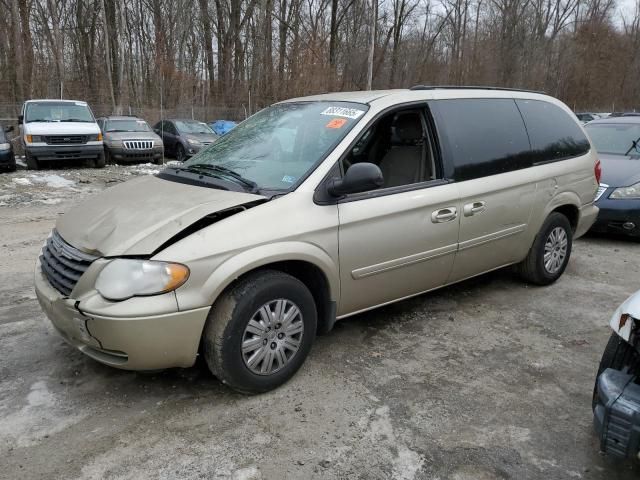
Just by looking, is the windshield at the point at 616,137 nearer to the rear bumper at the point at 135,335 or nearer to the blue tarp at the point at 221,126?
the rear bumper at the point at 135,335

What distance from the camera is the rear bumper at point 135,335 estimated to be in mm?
2746

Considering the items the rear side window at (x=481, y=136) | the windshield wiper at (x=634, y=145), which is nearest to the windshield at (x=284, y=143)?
the rear side window at (x=481, y=136)

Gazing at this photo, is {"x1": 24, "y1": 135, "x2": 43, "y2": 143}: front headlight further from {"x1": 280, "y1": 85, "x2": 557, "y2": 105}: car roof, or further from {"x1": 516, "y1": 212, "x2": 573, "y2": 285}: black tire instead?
{"x1": 516, "y1": 212, "x2": 573, "y2": 285}: black tire

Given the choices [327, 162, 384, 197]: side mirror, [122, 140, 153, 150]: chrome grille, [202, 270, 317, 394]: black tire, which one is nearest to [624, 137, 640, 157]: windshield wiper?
[327, 162, 384, 197]: side mirror

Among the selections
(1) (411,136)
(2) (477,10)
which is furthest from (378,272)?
(2) (477,10)

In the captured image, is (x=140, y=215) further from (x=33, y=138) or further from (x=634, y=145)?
(x=33, y=138)

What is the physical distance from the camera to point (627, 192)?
700cm

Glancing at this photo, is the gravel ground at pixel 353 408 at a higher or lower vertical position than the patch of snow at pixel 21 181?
lower

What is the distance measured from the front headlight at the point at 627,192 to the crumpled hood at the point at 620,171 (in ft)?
0.19

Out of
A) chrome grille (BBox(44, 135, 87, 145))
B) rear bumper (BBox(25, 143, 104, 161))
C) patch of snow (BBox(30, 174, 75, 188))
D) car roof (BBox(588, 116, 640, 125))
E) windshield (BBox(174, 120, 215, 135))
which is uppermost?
car roof (BBox(588, 116, 640, 125))

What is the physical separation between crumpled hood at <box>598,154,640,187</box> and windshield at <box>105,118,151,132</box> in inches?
505

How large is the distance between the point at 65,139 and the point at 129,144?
189 cm

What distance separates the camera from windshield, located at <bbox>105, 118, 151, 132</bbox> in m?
15.9

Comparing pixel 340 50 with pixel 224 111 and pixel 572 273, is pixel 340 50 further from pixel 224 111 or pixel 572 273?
pixel 572 273
